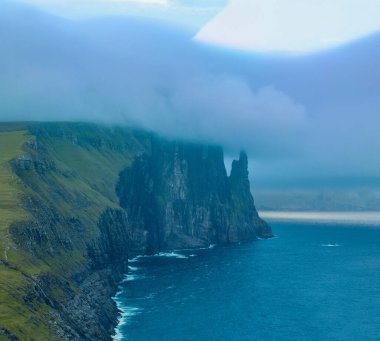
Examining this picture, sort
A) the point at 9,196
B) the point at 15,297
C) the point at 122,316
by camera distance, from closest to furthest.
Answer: the point at 15,297 < the point at 9,196 < the point at 122,316

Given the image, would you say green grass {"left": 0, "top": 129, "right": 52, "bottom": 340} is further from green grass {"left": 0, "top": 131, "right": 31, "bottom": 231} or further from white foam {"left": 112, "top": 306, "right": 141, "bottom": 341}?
white foam {"left": 112, "top": 306, "right": 141, "bottom": 341}

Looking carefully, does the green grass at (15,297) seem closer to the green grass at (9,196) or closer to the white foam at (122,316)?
the green grass at (9,196)

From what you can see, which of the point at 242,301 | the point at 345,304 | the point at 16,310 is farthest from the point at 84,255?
the point at 345,304

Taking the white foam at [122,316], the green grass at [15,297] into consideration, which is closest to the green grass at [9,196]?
the green grass at [15,297]

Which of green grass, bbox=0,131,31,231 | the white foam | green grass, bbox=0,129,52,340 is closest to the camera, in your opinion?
green grass, bbox=0,129,52,340

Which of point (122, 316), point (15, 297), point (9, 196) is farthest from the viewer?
point (122, 316)

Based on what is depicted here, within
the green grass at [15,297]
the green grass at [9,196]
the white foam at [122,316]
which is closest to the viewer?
the green grass at [15,297]

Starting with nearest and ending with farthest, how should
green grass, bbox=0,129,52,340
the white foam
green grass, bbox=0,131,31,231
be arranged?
green grass, bbox=0,129,52,340, green grass, bbox=0,131,31,231, the white foam

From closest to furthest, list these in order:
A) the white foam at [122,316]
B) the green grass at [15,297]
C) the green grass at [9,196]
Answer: the green grass at [15,297], the green grass at [9,196], the white foam at [122,316]

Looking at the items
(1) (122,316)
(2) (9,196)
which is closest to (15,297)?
(2) (9,196)

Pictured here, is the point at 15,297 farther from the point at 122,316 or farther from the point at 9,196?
the point at 122,316

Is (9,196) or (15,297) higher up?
(9,196)

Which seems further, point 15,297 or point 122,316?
point 122,316

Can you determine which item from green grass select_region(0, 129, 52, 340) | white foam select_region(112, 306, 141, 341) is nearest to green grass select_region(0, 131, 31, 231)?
green grass select_region(0, 129, 52, 340)
